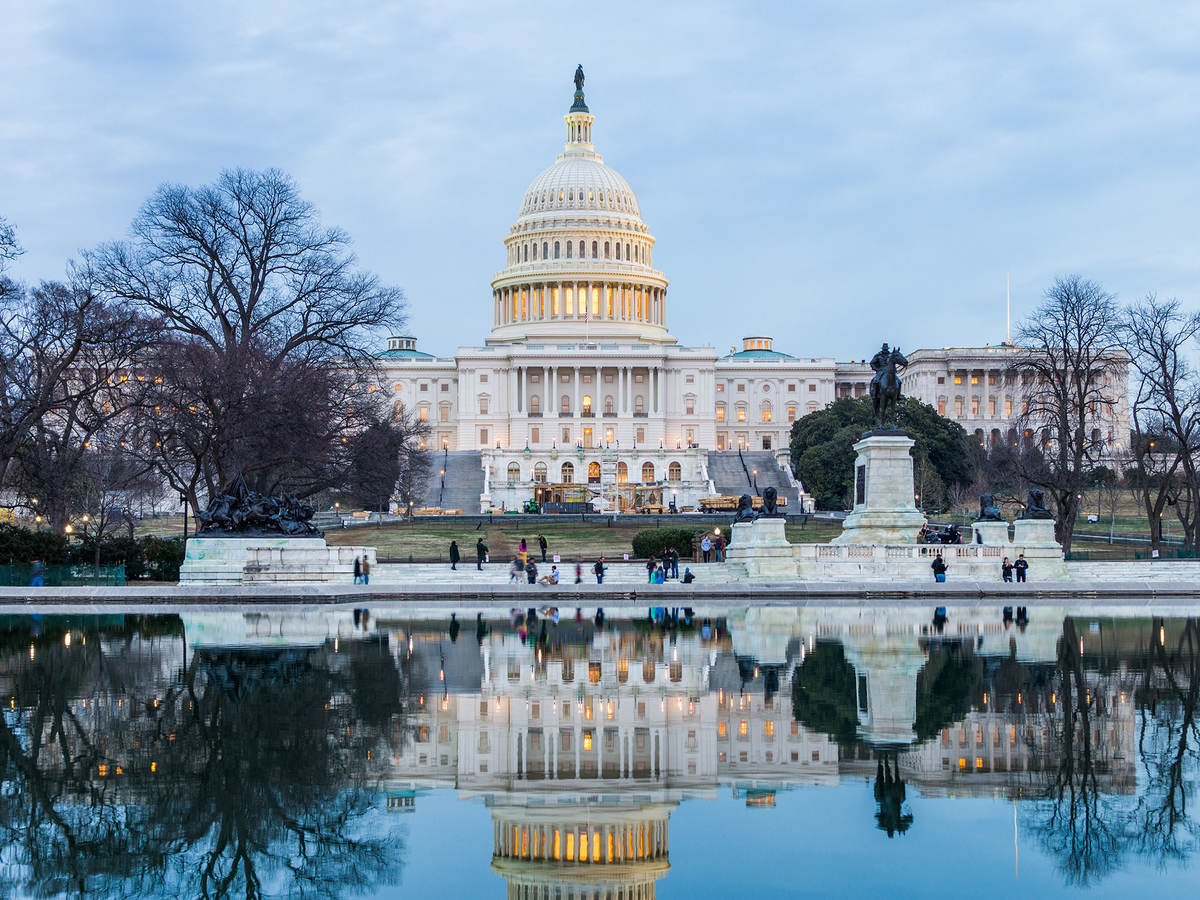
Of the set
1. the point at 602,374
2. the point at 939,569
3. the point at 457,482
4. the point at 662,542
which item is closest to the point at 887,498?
the point at 939,569

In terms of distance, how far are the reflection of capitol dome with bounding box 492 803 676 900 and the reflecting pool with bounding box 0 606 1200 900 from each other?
1.2 inches

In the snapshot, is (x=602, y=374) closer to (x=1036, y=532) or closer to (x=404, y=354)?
(x=404, y=354)

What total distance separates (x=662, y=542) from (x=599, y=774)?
3681 centimetres

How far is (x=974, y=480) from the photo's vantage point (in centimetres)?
9488

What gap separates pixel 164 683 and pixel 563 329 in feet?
397

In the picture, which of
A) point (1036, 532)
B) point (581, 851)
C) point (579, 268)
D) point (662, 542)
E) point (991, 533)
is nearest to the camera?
point (581, 851)

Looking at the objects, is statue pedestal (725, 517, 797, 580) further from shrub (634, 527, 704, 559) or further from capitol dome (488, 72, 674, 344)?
capitol dome (488, 72, 674, 344)

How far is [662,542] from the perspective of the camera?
160ft

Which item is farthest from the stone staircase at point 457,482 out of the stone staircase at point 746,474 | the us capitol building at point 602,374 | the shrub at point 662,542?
the shrub at point 662,542

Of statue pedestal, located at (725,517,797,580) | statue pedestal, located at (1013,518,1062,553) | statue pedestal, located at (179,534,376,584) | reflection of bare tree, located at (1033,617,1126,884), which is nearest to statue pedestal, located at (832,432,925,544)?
statue pedestal, located at (725,517,797,580)

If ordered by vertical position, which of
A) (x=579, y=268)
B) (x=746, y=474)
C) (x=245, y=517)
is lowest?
(x=245, y=517)

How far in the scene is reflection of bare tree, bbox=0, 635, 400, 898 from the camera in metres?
9.23

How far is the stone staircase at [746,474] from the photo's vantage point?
3982 inches

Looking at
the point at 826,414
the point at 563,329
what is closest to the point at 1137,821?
the point at 826,414
